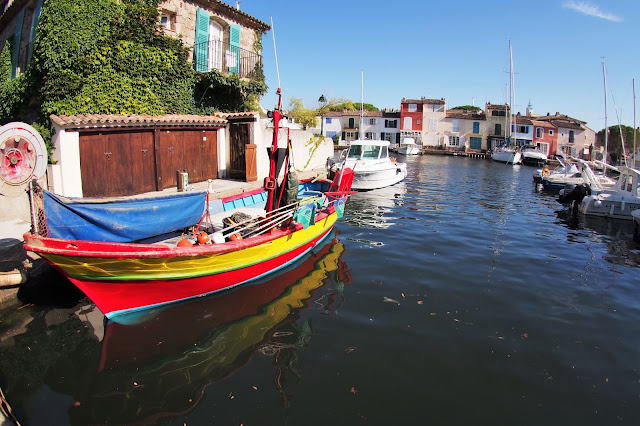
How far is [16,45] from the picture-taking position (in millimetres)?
18562

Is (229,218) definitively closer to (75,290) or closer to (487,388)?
(75,290)

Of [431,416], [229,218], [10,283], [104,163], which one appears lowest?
[431,416]

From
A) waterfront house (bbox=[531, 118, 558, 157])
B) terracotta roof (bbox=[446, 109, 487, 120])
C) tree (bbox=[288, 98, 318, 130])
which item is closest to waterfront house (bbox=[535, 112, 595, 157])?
waterfront house (bbox=[531, 118, 558, 157])

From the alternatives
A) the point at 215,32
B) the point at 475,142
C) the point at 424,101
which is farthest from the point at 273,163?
the point at 475,142

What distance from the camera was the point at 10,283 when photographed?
24.9 ft

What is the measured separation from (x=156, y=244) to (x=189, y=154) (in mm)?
9668

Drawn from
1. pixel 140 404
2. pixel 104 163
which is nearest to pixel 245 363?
pixel 140 404

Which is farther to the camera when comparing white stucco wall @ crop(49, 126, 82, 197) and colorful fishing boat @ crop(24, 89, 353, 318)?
white stucco wall @ crop(49, 126, 82, 197)

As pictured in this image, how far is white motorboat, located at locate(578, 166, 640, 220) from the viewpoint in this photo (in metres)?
17.8

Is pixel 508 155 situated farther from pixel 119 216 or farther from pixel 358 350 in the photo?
pixel 119 216

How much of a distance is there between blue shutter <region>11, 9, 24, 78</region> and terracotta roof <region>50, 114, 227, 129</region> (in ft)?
29.2

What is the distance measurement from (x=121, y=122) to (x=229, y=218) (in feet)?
20.4

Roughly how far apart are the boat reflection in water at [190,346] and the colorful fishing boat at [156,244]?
0.45 meters

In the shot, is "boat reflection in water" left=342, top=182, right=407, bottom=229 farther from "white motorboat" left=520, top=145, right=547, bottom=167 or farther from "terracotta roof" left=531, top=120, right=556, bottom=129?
"terracotta roof" left=531, top=120, right=556, bottom=129
